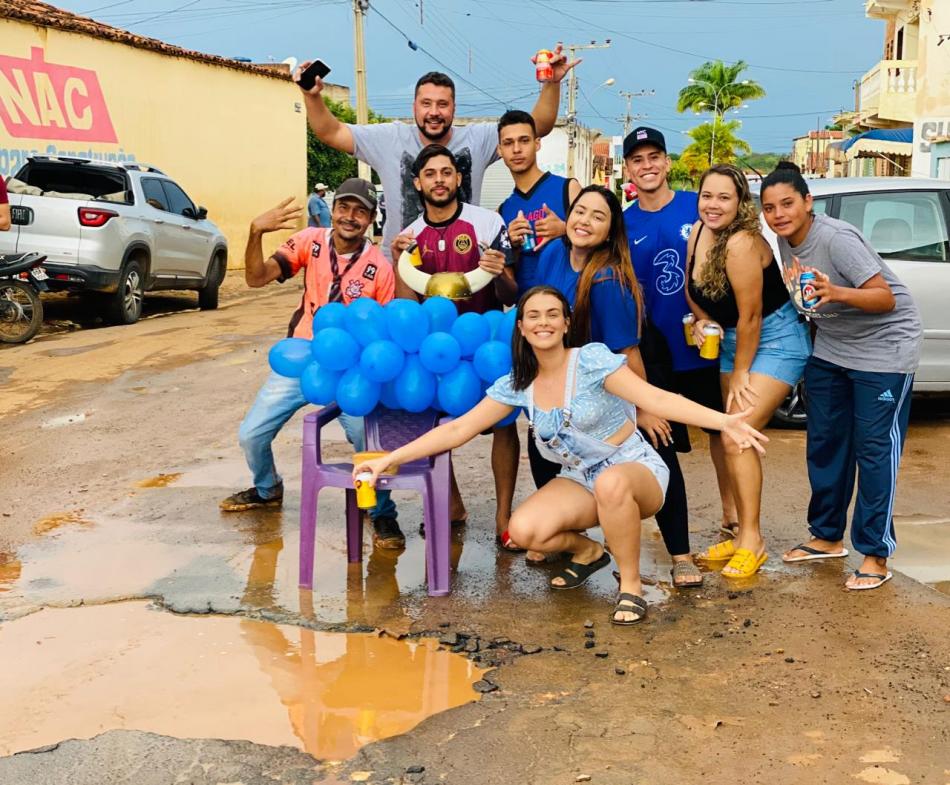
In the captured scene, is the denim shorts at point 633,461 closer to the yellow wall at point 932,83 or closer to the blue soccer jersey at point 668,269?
the blue soccer jersey at point 668,269

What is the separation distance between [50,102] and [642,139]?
46.6 ft

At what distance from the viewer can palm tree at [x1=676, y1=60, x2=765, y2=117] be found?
66.2 metres

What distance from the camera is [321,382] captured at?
16.1 ft

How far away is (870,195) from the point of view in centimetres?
723

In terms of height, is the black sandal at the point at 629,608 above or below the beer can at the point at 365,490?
below

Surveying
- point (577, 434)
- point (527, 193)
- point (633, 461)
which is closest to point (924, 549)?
point (633, 461)

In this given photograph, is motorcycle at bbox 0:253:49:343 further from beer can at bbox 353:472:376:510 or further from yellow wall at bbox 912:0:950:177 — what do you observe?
yellow wall at bbox 912:0:950:177

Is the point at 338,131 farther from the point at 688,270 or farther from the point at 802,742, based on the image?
the point at 802,742

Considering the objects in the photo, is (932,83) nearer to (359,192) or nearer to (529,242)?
(529,242)

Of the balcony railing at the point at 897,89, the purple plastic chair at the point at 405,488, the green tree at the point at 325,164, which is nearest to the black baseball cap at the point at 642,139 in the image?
the purple plastic chair at the point at 405,488

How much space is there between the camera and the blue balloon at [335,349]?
4.74 metres

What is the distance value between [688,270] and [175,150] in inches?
685

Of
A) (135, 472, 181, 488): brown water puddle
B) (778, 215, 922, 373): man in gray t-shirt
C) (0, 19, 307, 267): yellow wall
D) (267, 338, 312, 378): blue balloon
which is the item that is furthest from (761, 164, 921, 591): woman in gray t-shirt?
(0, 19, 307, 267): yellow wall

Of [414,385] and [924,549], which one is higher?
[414,385]
